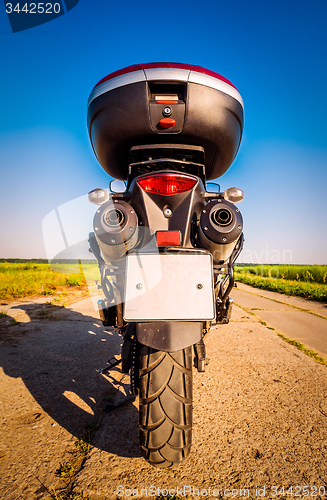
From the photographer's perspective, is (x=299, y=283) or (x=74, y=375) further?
(x=299, y=283)

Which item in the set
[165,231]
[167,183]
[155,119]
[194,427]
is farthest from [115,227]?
[194,427]

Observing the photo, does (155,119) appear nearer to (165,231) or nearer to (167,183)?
(167,183)

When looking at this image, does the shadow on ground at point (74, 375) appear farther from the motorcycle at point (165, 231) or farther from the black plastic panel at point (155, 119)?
the black plastic panel at point (155, 119)

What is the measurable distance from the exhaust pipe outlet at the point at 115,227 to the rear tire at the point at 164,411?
2.19 feet

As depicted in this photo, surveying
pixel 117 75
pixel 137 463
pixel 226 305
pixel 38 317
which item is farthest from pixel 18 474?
pixel 38 317

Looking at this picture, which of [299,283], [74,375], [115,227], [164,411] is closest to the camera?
[164,411]

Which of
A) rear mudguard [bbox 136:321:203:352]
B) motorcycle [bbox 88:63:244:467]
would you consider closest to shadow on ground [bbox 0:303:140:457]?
motorcycle [bbox 88:63:244:467]

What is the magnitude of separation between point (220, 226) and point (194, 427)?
1.46m

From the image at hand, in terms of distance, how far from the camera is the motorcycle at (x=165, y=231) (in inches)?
45.5

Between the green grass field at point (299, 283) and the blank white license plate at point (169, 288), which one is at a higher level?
the blank white license plate at point (169, 288)

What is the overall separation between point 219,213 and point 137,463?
5.03ft

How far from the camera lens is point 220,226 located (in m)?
1.33

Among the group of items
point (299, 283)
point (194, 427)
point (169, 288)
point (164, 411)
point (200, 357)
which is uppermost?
point (169, 288)

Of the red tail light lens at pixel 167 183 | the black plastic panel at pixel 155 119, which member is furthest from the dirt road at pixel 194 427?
the black plastic panel at pixel 155 119
